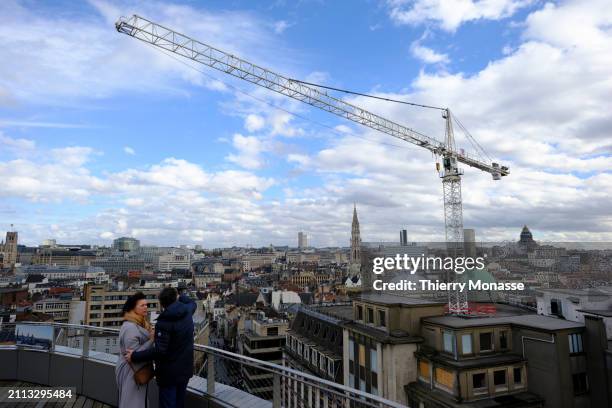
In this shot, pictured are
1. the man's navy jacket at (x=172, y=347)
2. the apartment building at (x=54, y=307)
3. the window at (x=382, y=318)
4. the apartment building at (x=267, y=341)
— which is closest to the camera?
the man's navy jacket at (x=172, y=347)

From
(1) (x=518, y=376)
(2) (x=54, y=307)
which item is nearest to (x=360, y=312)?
(1) (x=518, y=376)

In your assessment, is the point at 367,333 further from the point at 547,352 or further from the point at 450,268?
the point at 450,268

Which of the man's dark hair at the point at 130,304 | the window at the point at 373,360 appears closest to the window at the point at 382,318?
the window at the point at 373,360

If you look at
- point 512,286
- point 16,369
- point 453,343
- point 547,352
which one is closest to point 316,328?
point 453,343

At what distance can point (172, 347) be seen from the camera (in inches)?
169

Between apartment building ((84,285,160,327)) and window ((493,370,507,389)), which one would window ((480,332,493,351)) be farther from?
apartment building ((84,285,160,327))

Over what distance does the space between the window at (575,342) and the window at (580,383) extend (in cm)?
124

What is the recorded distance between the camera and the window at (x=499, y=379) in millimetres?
20141

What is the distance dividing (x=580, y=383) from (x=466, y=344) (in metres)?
6.30

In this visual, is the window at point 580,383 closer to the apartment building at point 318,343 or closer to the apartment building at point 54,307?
the apartment building at point 318,343

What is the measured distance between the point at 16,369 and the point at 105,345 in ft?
123

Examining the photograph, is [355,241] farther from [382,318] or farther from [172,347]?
[172,347]

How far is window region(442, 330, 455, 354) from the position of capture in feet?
68.0

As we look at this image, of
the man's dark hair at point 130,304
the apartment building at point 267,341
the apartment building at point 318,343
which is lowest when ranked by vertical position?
the apartment building at point 267,341
